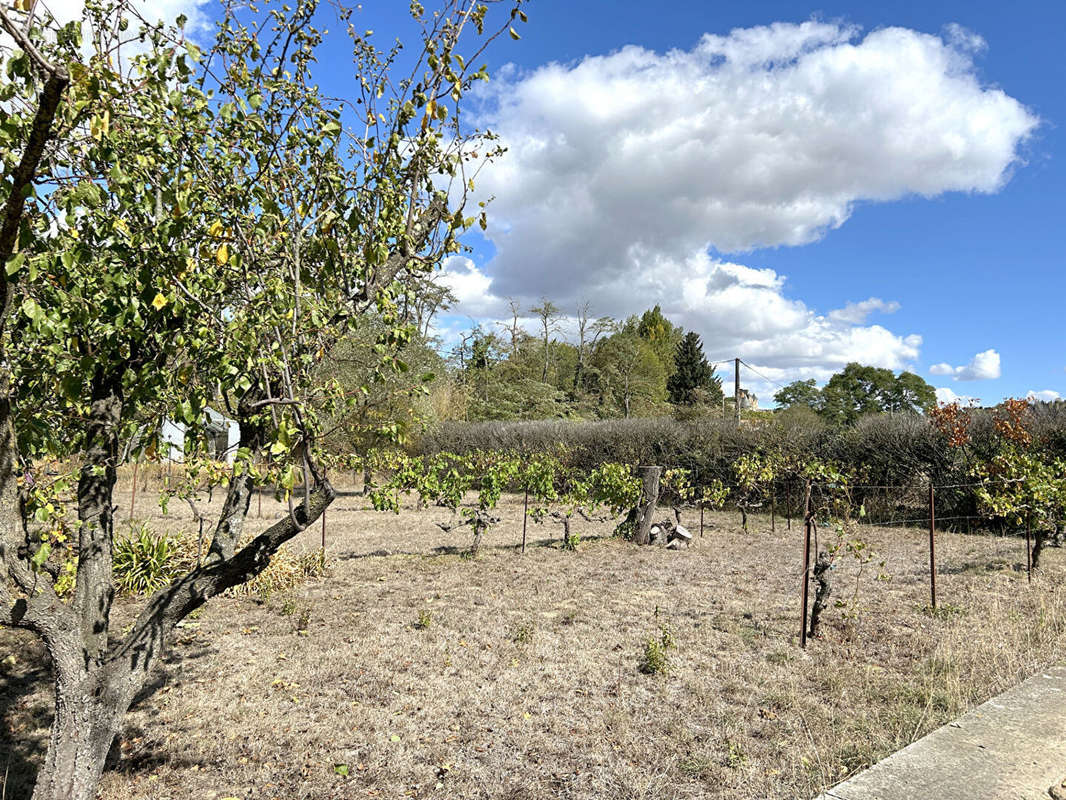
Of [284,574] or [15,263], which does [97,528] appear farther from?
[284,574]

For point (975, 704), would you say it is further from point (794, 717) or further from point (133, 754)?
point (133, 754)

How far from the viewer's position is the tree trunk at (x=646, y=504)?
33.7ft

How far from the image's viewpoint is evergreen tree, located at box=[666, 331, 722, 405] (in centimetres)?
3981

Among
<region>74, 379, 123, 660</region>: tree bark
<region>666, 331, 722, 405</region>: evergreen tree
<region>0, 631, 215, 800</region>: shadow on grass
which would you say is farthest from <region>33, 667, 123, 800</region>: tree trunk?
<region>666, 331, 722, 405</region>: evergreen tree

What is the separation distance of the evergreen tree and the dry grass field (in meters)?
32.3

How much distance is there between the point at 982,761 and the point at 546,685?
246cm

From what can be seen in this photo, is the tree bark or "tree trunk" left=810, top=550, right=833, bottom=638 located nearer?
the tree bark

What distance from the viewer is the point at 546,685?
4.32m

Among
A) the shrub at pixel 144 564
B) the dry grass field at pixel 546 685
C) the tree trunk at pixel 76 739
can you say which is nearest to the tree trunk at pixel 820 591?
the dry grass field at pixel 546 685

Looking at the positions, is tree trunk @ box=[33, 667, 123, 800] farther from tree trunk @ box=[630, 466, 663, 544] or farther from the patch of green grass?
tree trunk @ box=[630, 466, 663, 544]

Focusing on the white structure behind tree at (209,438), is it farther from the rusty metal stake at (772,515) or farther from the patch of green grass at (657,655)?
the rusty metal stake at (772,515)

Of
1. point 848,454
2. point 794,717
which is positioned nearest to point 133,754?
point 794,717

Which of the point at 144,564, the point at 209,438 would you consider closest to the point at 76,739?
the point at 209,438

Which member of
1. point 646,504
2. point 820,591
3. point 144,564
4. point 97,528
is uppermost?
point 97,528
